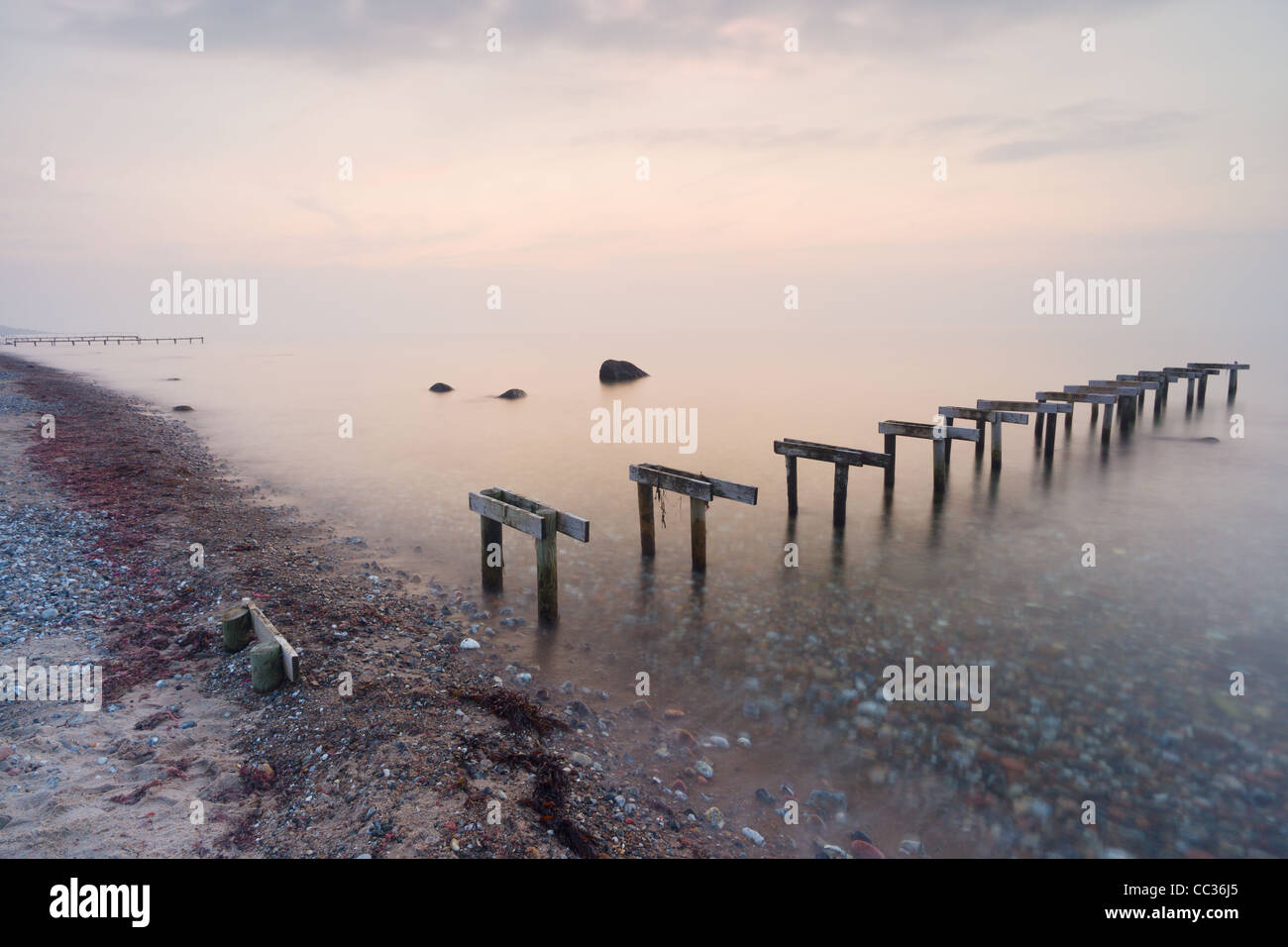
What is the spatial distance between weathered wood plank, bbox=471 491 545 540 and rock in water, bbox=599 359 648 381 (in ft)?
168

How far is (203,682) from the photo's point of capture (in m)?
7.86

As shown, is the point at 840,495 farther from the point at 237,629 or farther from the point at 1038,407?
the point at 237,629

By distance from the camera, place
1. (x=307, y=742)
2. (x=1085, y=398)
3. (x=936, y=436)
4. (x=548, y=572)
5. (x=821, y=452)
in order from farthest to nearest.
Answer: (x=1085, y=398)
(x=936, y=436)
(x=821, y=452)
(x=548, y=572)
(x=307, y=742)

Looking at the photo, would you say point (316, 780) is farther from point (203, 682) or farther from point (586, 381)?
point (586, 381)

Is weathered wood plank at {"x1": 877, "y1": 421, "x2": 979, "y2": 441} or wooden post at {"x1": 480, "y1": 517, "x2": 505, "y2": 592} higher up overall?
weathered wood plank at {"x1": 877, "y1": 421, "x2": 979, "y2": 441}

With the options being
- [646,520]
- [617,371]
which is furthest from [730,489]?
[617,371]

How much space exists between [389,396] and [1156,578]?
51.2 metres

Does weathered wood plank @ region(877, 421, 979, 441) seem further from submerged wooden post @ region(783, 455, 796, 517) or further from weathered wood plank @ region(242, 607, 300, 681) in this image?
weathered wood plank @ region(242, 607, 300, 681)

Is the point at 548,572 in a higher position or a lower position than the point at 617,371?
lower

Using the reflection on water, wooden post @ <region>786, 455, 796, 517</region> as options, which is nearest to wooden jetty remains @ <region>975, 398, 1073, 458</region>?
the reflection on water

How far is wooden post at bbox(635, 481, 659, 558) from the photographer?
14.5 m

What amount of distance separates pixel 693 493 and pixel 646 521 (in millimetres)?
1904

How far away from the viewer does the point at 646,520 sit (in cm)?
1475
